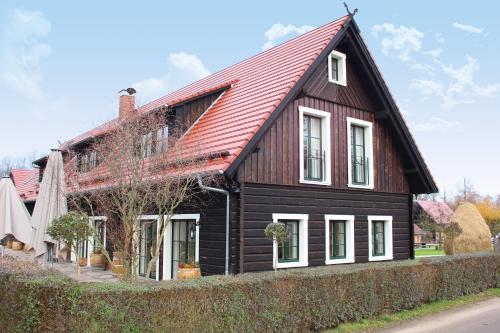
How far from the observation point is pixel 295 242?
45.3 ft

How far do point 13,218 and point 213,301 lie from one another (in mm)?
8450

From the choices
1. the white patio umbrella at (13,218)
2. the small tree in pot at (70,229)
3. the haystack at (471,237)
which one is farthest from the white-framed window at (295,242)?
the haystack at (471,237)

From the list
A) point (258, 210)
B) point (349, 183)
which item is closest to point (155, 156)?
point (258, 210)

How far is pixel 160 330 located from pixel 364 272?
535cm

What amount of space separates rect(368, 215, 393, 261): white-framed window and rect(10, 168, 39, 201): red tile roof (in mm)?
17368

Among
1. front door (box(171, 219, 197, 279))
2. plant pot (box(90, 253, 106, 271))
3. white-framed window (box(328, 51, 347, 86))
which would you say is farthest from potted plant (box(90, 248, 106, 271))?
white-framed window (box(328, 51, 347, 86))

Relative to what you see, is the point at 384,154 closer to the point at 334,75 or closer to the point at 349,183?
the point at 349,183

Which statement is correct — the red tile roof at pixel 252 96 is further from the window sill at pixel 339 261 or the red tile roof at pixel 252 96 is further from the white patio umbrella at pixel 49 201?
the window sill at pixel 339 261

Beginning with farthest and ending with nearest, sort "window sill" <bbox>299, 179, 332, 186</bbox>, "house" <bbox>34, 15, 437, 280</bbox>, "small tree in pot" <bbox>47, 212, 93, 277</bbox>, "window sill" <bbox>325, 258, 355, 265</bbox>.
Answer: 1. "window sill" <bbox>325, 258, 355, 265</bbox>
2. "window sill" <bbox>299, 179, 332, 186</bbox>
3. "house" <bbox>34, 15, 437, 280</bbox>
4. "small tree in pot" <bbox>47, 212, 93, 277</bbox>

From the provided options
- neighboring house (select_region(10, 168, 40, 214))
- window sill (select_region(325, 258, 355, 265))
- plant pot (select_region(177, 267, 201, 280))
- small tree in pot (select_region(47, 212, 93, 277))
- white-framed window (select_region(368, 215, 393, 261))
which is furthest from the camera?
neighboring house (select_region(10, 168, 40, 214))

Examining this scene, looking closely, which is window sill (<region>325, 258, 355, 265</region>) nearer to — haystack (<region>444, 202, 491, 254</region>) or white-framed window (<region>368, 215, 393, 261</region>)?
white-framed window (<region>368, 215, 393, 261</region>)

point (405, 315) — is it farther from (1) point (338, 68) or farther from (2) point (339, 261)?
(1) point (338, 68)

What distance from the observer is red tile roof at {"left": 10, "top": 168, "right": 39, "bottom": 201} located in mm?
26848

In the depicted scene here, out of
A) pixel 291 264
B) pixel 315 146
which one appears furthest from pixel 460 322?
pixel 315 146
